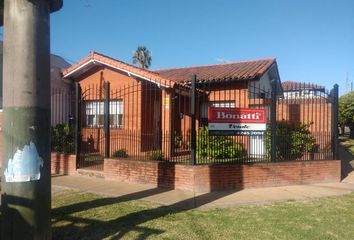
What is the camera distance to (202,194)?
911cm

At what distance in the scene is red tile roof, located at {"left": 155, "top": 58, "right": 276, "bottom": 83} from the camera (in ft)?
51.3

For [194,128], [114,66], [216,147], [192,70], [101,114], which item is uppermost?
[192,70]

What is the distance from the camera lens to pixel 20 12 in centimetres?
471

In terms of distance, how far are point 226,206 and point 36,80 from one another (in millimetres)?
4719

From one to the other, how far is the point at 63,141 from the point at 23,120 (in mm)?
8311

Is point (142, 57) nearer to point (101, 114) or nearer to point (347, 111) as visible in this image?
point (347, 111)

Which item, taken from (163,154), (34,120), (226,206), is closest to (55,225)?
(34,120)

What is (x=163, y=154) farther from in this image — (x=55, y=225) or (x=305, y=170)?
(x=55, y=225)

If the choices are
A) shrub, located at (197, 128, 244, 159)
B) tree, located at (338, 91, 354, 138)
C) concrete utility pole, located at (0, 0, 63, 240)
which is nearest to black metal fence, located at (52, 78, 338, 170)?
shrub, located at (197, 128, 244, 159)

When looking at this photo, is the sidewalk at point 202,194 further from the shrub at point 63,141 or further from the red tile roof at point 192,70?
the red tile roof at point 192,70

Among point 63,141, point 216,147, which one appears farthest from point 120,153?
point 216,147

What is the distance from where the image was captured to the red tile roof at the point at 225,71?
15.6 m

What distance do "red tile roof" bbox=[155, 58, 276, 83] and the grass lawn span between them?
7948mm

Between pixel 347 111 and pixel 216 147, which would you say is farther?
pixel 347 111
